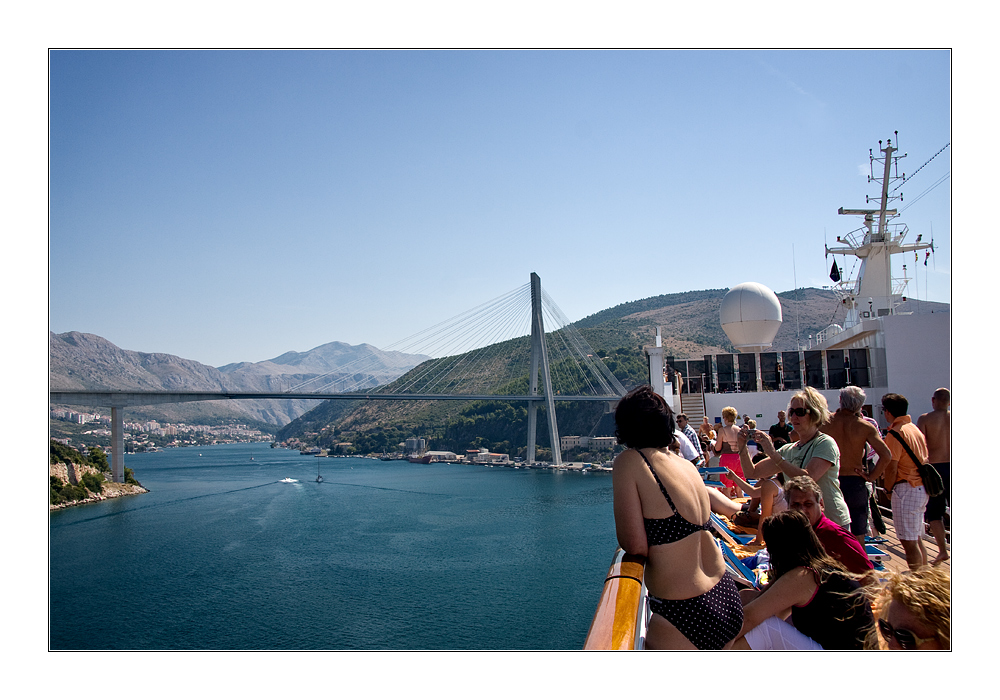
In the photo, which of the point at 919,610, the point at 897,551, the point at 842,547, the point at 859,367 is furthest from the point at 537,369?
the point at 919,610

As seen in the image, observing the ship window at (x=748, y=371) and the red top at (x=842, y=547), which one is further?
the ship window at (x=748, y=371)

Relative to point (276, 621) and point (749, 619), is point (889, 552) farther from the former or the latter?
point (276, 621)

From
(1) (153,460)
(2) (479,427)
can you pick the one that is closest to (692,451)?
(2) (479,427)

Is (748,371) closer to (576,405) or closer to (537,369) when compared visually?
(537,369)

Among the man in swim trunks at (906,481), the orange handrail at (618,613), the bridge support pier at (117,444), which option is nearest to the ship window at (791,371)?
the man in swim trunks at (906,481)

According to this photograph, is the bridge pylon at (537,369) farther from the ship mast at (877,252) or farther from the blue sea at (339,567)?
the ship mast at (877,252)

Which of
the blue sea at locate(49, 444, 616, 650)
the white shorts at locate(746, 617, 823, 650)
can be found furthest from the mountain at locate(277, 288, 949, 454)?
the white shorts at locate(746, 617, 823, 650)

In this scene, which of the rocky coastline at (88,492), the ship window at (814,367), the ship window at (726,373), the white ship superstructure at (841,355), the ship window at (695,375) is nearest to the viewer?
the white ship superstructure at (841,355)
